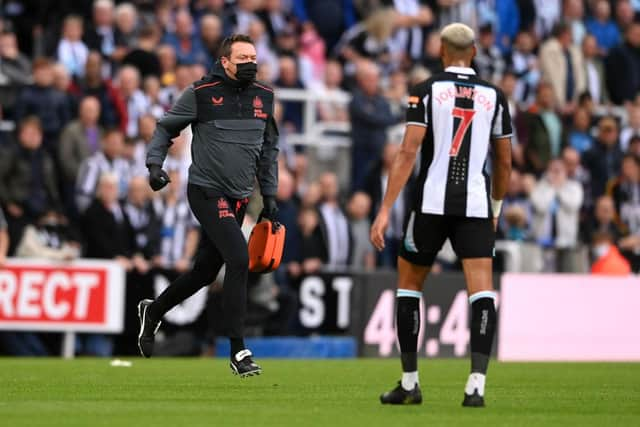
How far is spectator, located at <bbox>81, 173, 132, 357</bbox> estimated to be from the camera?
1848cm

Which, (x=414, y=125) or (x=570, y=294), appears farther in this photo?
(x=570, y=294)

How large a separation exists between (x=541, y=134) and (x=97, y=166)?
25.0 ft

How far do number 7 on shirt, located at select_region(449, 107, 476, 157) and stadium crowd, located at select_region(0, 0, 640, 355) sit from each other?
7670 millimetres

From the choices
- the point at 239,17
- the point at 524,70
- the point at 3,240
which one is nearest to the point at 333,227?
the point at 239,17

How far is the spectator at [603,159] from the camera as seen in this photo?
2434 cm

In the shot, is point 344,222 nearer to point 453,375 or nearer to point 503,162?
point 453,375

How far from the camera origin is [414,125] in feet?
32.4

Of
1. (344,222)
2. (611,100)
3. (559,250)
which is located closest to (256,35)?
(344,222)

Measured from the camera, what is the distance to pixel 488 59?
80.7ft

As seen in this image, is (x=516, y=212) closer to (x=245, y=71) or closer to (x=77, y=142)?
(x=77, y=142)

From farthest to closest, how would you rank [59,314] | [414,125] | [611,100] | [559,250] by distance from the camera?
[611,100] → [559,250] → [59,314] → [414,125]

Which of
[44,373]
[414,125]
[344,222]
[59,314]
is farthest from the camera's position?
[344,222]

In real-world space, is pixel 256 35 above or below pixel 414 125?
above

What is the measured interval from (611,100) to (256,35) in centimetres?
768
